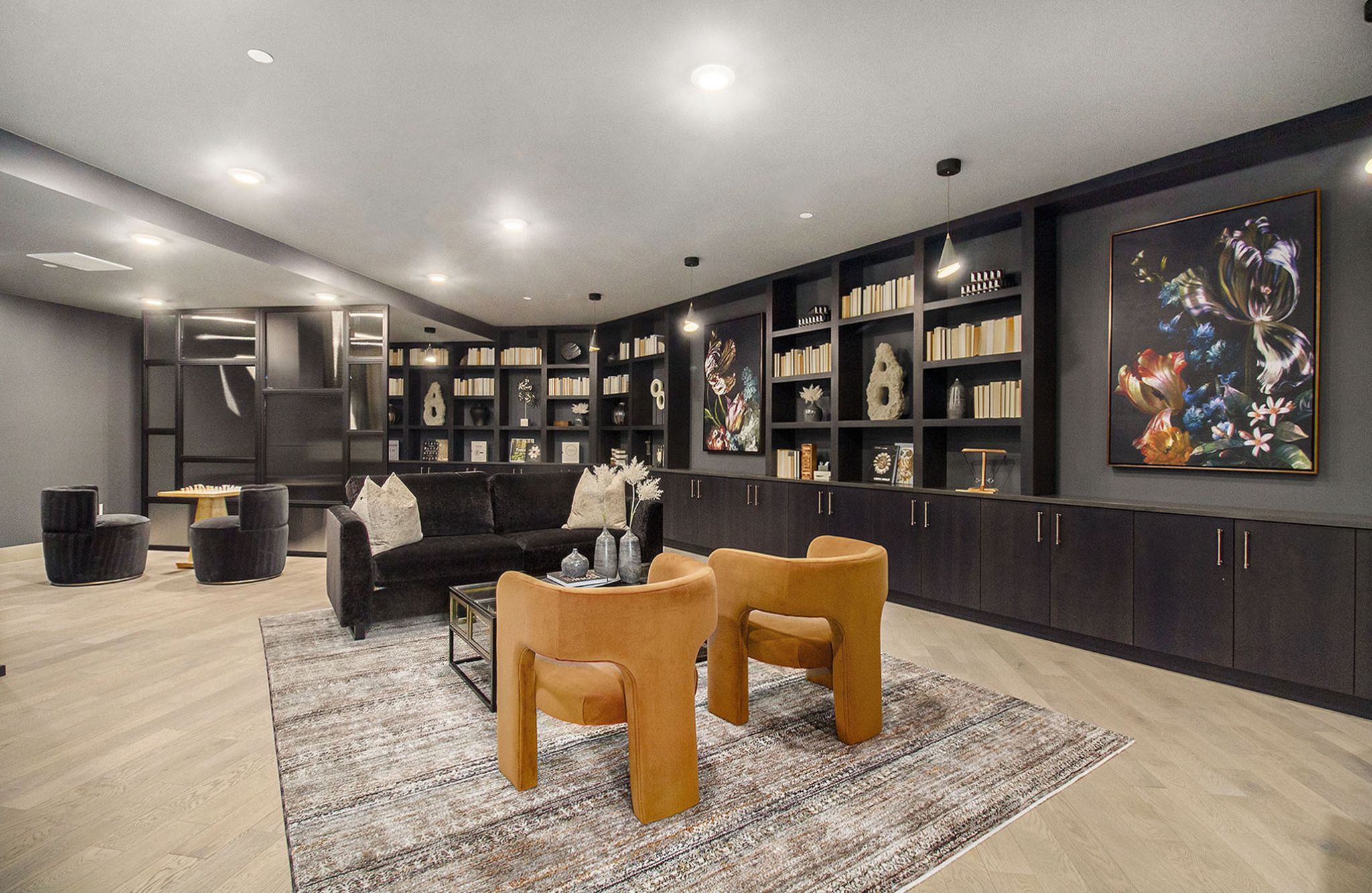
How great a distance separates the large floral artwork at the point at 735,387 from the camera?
6.46 metres

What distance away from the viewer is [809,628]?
269 cm

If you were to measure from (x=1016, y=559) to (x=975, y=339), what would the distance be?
1.56m

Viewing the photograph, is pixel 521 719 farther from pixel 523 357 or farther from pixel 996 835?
pixel 523 357

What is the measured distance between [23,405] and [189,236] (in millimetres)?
3945

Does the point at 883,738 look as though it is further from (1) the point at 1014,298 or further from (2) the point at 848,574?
(1) the point at 1014,298

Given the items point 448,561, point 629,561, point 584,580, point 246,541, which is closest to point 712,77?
point 629,561

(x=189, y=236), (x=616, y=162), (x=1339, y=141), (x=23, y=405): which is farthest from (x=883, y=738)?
(x=23, y=405)

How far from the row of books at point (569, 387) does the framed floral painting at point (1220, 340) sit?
19.8 ft

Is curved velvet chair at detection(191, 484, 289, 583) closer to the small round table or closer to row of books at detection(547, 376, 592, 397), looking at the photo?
the small round table

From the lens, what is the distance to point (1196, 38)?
8.06 feet

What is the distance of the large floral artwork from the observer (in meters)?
6.46

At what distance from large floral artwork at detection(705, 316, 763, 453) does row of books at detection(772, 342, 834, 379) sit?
0.45 m

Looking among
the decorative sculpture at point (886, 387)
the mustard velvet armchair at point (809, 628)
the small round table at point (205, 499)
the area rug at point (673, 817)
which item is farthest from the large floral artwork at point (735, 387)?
the small round table at point (205, 499)

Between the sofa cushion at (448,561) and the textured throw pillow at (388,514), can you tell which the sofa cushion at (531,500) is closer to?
the sofa cushion at (448,561)
